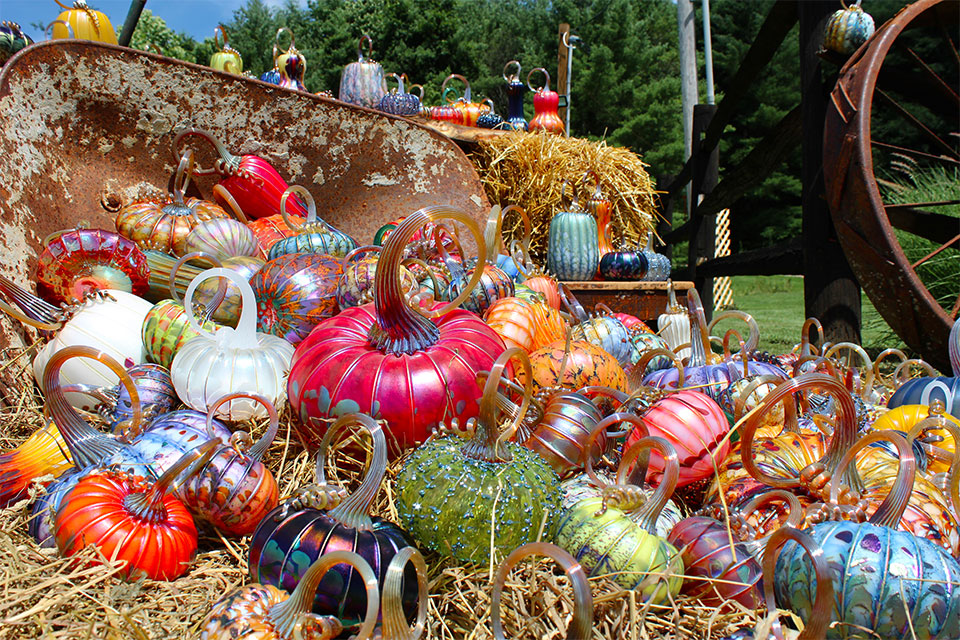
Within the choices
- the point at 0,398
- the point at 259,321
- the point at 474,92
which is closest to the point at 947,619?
the point at 259,321

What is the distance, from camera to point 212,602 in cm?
91

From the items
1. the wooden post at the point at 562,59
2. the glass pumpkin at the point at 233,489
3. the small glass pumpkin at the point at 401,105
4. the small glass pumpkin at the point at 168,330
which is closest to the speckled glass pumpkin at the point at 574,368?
the glass pumpkin at the point at 233,489

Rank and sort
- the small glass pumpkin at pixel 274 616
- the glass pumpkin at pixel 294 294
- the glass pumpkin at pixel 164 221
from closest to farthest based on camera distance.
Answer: the small glass pumpkin at pixel 274 616 < the glass pumpkin at pixel 294 294 < the glass pumpkin at pixel 164 221

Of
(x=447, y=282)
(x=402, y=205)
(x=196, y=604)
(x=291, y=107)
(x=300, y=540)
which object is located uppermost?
(x=291, y=107)

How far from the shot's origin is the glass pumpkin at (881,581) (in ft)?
2.57

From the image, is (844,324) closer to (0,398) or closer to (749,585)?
(749,585)

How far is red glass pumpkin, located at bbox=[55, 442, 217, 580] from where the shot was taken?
3.05 feet

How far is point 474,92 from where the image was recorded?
20.1 m

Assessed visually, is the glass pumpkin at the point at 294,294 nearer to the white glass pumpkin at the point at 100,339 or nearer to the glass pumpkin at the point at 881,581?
the white glass pumpkin at the point at 100,339

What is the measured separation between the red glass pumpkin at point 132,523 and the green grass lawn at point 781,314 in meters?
3.59

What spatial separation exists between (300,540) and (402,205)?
213 centimetres

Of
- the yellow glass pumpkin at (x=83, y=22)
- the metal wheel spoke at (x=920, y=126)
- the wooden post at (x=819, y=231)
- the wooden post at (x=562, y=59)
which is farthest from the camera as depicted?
the wooden post at (x=562, y=59)

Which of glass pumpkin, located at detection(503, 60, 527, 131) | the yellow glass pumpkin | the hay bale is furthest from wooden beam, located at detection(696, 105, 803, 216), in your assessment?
the yellow glass pumpkin

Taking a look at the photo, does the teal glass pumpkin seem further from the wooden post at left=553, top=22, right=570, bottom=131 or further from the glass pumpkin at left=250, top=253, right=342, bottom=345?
the wooden post at left=553, top=22, right=570, bottom=131
